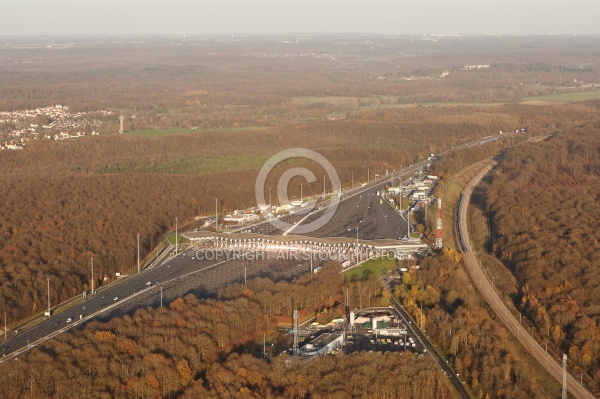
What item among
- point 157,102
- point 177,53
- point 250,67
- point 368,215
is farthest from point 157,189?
point 177,53

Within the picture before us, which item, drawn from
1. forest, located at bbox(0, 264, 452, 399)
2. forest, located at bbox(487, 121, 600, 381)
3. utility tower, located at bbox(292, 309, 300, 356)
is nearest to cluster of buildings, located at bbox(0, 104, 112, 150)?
forest, located at bbox(487, 121, 600, 381)

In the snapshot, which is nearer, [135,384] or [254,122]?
[135,384]

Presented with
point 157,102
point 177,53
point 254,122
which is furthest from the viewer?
point 177,53

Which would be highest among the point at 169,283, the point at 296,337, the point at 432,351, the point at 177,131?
the point at 177,131

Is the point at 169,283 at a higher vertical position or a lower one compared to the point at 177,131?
lower

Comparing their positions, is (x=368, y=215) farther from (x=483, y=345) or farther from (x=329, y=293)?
(x=483, y=345)

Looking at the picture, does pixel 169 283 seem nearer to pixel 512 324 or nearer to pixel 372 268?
pixel 372 268

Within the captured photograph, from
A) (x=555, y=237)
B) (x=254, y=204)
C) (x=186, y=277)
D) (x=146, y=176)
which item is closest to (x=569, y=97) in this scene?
(x=254, y=204)

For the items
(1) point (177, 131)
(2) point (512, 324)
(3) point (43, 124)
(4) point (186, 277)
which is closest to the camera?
(2) point (512, 324)

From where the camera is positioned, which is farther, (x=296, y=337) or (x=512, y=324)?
(x=512, y=324)
